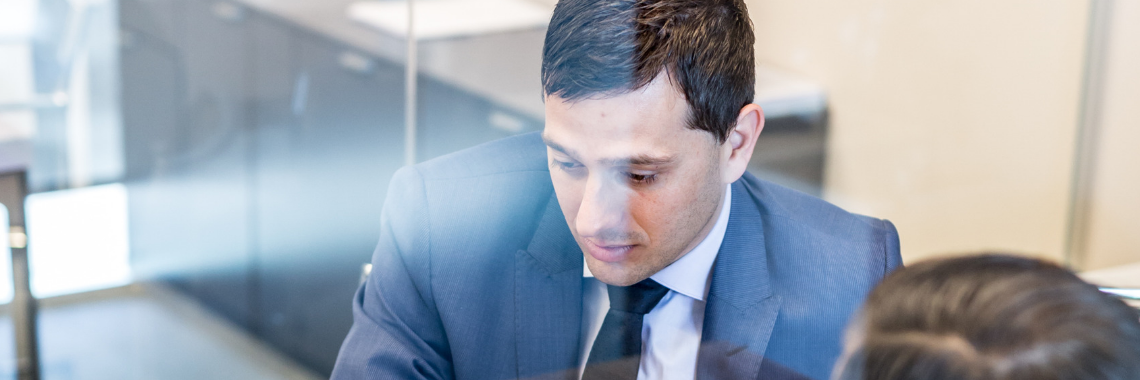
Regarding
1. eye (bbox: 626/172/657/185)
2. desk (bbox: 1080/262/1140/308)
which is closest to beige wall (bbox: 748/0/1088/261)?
desk (bbox: 1080/262/1140/308)

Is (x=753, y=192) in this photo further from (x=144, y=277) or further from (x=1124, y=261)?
(x=1124, y=261)

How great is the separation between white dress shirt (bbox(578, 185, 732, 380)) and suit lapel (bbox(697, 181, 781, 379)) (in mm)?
10

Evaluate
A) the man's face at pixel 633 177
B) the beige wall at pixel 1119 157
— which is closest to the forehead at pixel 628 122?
the man's face at pixel 633 177

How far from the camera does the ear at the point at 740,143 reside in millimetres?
804

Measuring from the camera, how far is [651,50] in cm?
71

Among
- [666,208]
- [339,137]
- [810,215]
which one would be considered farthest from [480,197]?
[339,137]

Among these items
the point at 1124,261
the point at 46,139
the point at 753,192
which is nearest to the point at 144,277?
the point at 46,139

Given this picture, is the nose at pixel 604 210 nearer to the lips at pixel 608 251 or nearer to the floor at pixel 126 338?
the lips at pixel 608 251

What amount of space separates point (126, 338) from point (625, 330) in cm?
67

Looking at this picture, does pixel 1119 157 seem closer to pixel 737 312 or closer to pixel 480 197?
pixel 737 312

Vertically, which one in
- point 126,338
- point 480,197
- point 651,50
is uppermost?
point 651,50

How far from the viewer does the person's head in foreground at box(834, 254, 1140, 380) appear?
433 millimetres

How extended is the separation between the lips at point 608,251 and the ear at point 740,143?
0.11 metres

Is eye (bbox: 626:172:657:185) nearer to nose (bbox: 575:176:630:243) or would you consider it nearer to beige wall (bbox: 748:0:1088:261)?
nose (bbox: 575:176:630:243)
